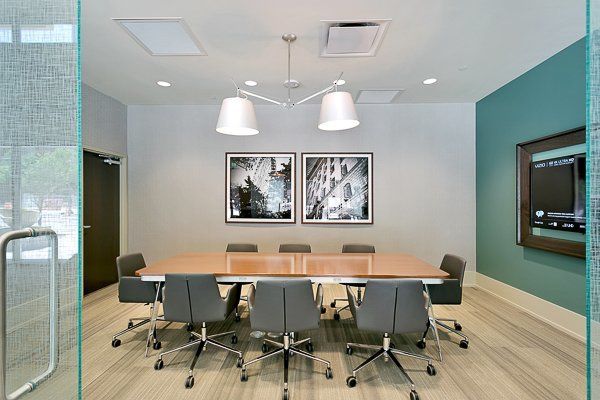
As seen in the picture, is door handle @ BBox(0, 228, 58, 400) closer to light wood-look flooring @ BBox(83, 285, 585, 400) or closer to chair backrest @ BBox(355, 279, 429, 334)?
light wood-look flooring @ BBox(83, 285, 585, 400)

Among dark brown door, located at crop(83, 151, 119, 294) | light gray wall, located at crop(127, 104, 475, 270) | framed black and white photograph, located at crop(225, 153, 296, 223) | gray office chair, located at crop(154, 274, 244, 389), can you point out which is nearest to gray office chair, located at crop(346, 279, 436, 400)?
gray office chair, located at crop(154, 274, 244, 389)

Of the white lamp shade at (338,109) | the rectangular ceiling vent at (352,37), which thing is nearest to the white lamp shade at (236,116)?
the white lamp shade at (338,109)

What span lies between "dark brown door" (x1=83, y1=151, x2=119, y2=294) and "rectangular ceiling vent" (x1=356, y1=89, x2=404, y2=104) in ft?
14.2

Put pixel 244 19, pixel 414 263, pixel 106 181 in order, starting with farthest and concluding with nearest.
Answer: pixel 106 181 < pixel 414 263 < pixel 244 19

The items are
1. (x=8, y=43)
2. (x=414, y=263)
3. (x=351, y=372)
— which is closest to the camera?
(x=8, y=43)

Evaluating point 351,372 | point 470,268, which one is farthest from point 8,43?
point 470,268

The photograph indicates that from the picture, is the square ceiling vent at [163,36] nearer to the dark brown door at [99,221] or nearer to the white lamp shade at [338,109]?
the white lamp shade at [338,109]

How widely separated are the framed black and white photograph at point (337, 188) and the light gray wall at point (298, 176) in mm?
137

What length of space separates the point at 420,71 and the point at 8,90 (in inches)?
156

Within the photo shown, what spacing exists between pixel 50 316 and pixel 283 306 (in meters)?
1.38

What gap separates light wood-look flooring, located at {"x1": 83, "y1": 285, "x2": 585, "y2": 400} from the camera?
7.04 feet

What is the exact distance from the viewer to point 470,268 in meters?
4.86

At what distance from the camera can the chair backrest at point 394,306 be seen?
212 centimetres

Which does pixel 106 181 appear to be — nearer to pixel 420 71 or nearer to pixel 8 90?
pixel 8 90
